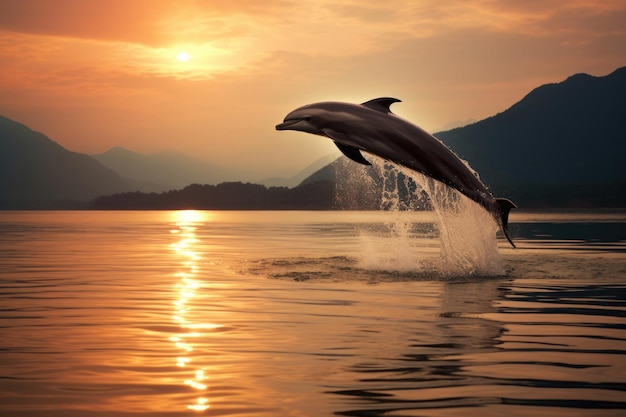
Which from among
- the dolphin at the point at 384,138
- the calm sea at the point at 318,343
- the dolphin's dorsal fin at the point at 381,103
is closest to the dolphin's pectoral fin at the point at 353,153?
the dolphin at the point at 384,138

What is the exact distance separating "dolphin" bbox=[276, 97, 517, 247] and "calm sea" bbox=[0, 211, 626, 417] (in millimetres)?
3025

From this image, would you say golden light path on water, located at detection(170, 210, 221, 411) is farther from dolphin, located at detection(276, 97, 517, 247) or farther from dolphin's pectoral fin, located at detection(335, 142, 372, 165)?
dolphin's pectoral fin, located at detection(335, 142, 372, 165)

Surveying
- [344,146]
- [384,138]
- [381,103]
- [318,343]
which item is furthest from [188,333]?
[381,103]

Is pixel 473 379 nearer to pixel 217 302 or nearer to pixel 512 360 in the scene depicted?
pixel 512 360

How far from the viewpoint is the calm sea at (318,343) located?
1058cm

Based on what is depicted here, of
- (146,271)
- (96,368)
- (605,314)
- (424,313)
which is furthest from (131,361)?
(146,271)

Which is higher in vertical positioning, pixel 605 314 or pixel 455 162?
pixel 455 162

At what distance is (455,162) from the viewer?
2238 cm

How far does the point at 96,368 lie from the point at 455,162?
12475 mm

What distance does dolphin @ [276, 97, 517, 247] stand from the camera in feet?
70.9

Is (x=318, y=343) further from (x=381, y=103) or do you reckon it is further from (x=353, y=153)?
(x=381, y=103)

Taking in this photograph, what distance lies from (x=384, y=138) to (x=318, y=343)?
813 centimetres

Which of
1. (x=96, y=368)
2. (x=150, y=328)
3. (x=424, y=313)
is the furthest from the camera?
(x=424, y=313)

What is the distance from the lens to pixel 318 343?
14805 mm
